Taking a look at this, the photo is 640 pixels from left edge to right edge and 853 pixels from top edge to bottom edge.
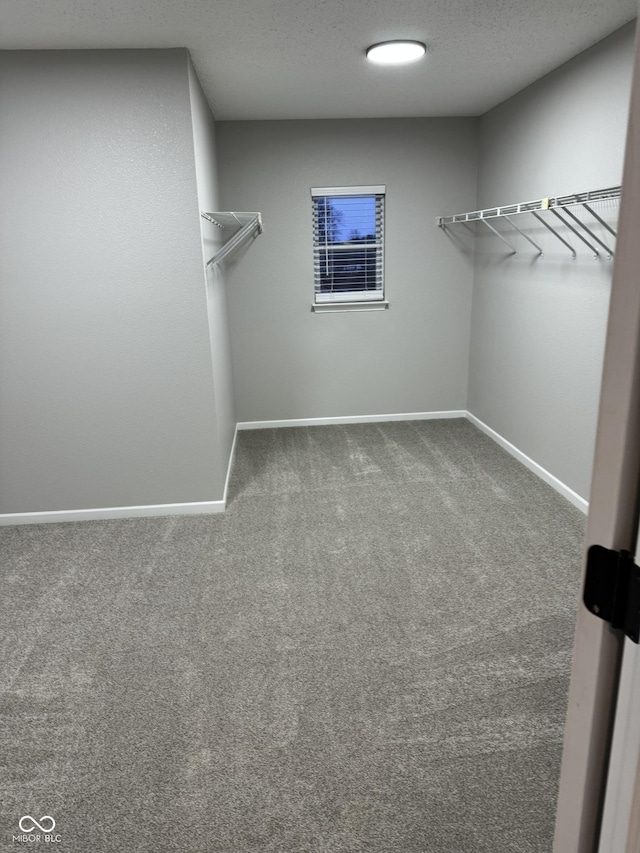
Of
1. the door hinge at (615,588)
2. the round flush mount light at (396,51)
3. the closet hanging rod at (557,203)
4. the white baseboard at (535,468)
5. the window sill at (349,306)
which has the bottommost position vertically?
the white baseboard at (535,468)

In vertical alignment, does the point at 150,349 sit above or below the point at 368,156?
below

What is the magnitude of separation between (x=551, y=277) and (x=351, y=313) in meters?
1.72

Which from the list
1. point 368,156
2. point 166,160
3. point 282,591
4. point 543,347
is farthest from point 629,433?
point 368,156

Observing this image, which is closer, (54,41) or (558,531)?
(54,41)

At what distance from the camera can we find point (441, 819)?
1520 millimetres

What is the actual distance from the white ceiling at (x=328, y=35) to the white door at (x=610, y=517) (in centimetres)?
216

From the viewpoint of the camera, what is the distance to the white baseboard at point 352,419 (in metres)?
4.94

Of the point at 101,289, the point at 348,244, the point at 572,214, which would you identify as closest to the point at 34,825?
the point at 101,289

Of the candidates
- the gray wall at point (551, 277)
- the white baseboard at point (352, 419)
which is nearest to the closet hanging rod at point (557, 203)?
the gray wall at point (551, 277)

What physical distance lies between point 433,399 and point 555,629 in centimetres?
295

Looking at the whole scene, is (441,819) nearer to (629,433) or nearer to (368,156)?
(629,433)

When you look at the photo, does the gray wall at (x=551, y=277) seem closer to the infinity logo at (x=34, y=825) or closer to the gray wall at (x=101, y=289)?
the gray wall at (x=101, y=289)

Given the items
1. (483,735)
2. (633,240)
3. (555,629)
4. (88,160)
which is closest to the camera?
(633,240)

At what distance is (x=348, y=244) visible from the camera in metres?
4.64
